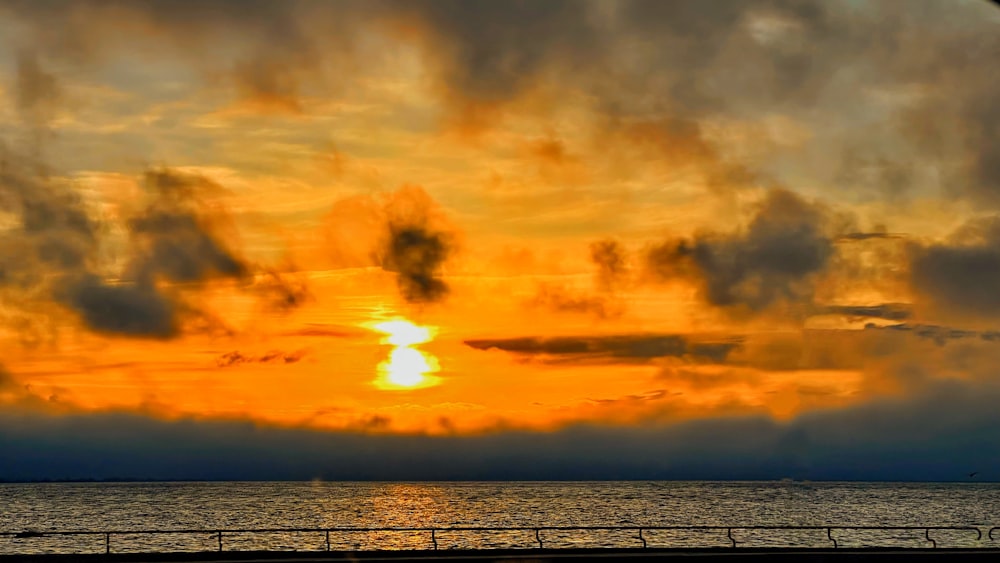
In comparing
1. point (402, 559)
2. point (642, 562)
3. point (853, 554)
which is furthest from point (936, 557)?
point (402, 559)

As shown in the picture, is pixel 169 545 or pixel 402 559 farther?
pixel 169 545

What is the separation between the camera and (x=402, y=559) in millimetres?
40469

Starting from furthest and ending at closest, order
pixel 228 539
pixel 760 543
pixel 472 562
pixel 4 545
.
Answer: pixel 228 539, pixel 4 545, pixel 760 543, pixel 472 562

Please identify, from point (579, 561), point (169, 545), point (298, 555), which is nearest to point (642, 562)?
point (579, 561)

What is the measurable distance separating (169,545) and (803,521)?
121508 millimetres

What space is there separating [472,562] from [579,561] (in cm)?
415

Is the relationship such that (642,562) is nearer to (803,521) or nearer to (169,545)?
(169,545)

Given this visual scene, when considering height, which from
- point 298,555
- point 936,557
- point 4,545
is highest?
point 4,545

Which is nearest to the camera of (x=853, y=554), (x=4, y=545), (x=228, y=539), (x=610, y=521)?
(x=853, y=554)

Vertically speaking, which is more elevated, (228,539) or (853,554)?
(228,539)

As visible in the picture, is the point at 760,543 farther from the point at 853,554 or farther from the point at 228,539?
the point at 853,554

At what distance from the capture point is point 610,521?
181 m

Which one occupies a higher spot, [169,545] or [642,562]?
[169,545]

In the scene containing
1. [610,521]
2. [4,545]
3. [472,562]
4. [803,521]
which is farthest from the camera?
[803,521]
